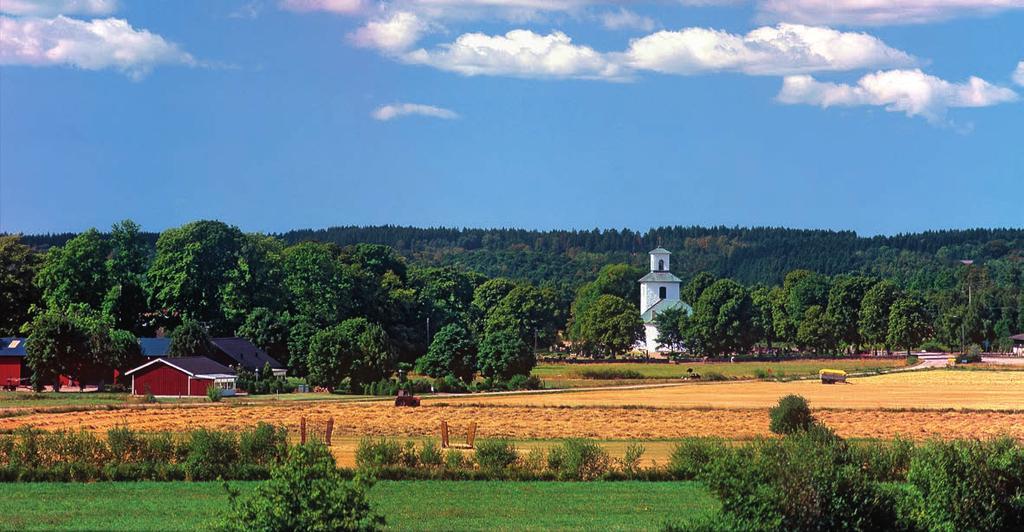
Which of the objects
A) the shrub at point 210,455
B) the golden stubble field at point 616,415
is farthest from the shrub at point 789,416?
the shrub at point 210,455

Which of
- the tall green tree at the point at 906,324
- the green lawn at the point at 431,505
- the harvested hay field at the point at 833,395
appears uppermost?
the tall green tree at the point at 906,324

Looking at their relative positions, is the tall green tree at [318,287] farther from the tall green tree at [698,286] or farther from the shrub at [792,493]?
the shrub at [792,493]

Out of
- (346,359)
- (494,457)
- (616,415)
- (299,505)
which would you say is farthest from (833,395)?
(299,505)

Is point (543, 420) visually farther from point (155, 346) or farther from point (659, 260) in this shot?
point (659, 260)

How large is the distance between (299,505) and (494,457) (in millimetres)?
18706

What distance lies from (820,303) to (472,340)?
72.7 metres

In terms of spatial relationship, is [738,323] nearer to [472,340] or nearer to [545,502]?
[472,340]

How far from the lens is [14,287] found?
102 meters

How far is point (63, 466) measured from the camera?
3688cm

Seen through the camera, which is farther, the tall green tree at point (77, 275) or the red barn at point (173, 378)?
the tall green tree at point (77, 275)

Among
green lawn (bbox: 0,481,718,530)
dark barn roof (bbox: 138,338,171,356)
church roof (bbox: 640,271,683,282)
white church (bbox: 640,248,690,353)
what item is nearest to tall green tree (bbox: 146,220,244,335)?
dark barn roof (bbox: 138,338,171,356)

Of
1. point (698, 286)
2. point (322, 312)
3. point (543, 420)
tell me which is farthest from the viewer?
point (698, 286)

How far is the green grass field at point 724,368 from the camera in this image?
109188 mm

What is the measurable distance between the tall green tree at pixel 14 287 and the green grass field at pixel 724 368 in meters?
40.9
